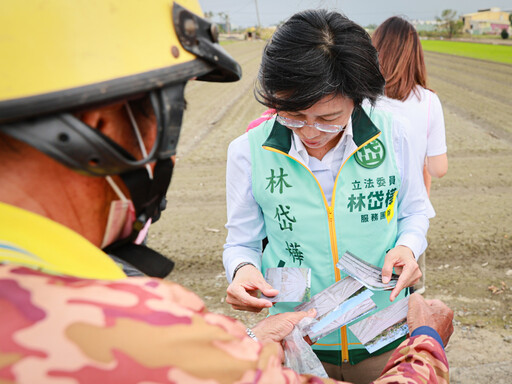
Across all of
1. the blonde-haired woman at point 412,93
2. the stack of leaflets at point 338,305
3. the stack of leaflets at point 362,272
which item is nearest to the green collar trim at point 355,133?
the stack of leaflets at point 362,272

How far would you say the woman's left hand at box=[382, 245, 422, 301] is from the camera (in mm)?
2049

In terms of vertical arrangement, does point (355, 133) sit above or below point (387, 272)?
above

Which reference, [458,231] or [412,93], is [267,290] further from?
[458,231]

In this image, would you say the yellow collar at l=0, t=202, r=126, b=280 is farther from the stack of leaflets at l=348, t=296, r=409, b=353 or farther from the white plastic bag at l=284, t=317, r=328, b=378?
the stack of leaflets at l=348, t=296, r=409, b=353

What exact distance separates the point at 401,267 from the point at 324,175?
569 mm

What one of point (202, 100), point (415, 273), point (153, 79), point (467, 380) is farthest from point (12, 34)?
point (202, 100)

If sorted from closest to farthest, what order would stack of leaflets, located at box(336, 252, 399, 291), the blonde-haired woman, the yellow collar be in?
the yellow collar < stack of leaflets, located at box(336, 252, 399, 291) < the blonde-haired woman

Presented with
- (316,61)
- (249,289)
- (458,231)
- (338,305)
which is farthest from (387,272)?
(458,231)

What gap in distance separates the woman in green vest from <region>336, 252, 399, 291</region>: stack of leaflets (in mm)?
35

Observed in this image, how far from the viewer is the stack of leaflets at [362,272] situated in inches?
79.3

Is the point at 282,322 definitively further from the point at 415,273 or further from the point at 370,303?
the point at 415,273

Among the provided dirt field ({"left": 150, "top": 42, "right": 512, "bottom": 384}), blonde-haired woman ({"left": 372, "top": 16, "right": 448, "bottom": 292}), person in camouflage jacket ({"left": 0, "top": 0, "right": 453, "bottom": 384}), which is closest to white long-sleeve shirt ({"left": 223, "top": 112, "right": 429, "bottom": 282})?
person in camouflage jacket ({"left": 0, "top": 0, "right": 453, "bottom": 384})

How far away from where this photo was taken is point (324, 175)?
2113 mm

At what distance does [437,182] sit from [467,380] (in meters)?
4.25
